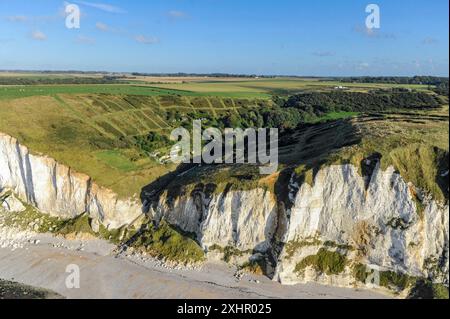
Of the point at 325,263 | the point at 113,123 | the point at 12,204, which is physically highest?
the point at 113,123

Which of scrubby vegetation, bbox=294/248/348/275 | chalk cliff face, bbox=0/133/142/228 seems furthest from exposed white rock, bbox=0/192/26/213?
scrubby vegetation, bbox=294/248/348/275

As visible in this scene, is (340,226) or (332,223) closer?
(340,226)

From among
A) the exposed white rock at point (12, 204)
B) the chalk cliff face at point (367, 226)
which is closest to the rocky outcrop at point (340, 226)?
the chalk cliff face at point (367, 226)

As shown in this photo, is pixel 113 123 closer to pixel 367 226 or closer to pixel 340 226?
pixel 340 226

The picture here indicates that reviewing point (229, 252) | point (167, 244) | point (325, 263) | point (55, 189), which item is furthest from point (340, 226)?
point (55, 189)

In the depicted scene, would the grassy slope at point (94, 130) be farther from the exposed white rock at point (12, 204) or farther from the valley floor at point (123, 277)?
the valley floor at point (123, 277)
